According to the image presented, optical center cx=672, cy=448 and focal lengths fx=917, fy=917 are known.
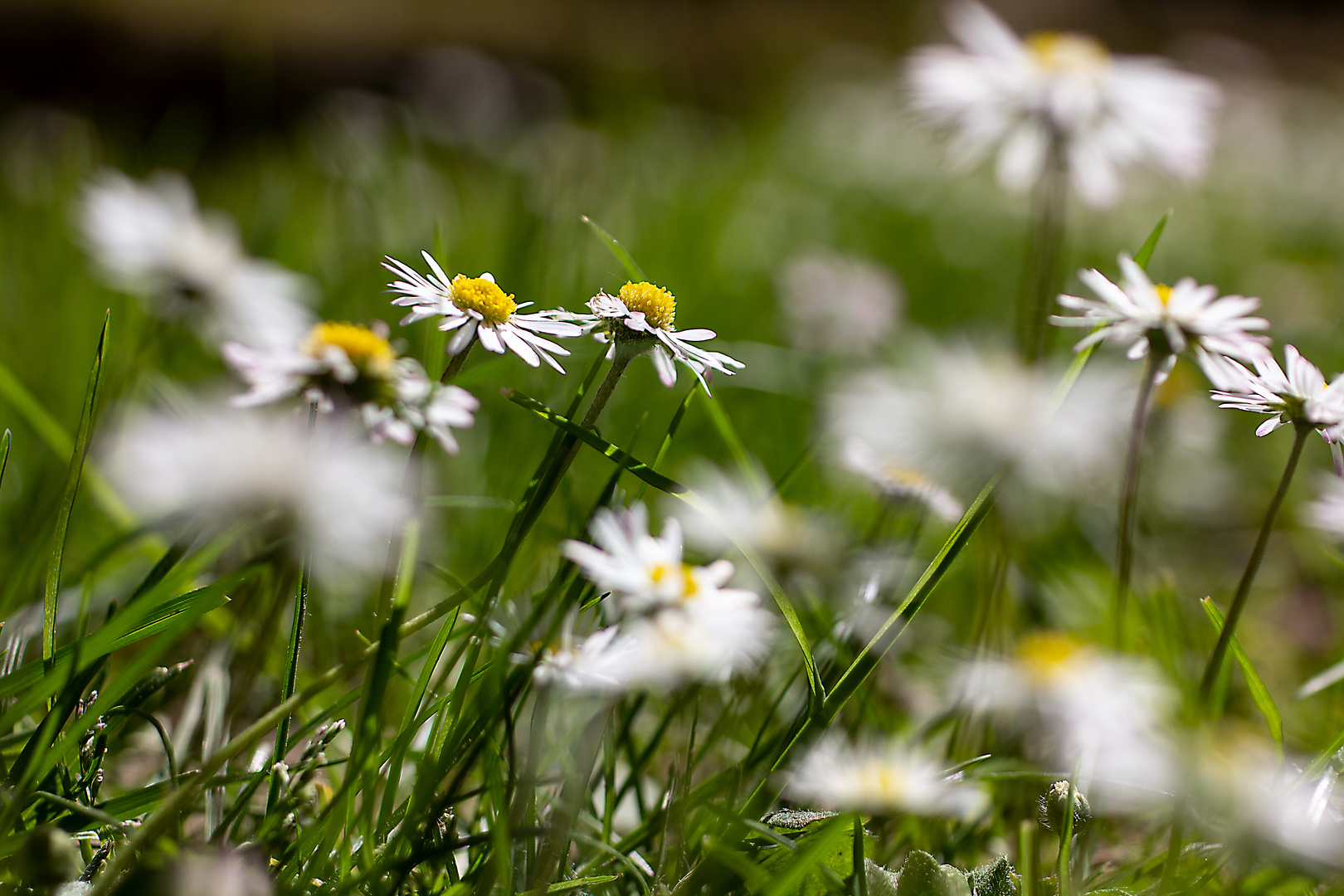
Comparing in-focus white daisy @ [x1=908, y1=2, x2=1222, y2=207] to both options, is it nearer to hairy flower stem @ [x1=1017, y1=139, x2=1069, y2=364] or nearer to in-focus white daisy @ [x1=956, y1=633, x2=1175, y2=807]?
hairy flower stem @ [x1=1017, y1=139, x2=1069, y2=364]

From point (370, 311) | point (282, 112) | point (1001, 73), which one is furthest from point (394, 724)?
point (282, 112)

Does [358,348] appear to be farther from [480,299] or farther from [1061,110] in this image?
[1061,110]

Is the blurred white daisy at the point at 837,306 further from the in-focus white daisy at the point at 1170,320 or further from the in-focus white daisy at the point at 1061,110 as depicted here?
the in-focus white daisy at the point at 1170,320

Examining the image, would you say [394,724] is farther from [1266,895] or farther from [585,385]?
[1266,895]

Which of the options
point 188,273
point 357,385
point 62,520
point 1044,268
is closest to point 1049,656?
point 1044,268

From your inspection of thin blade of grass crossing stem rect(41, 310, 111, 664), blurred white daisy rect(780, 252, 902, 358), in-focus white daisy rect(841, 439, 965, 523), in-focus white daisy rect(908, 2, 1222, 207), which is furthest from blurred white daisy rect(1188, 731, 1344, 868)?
blurred white daisy rect(780, 252, 902, 358)

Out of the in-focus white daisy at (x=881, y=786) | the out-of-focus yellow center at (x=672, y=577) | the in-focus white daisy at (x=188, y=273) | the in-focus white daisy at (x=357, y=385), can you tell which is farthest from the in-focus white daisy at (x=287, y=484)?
the in-focus white daisy at (x=188, y=273)
